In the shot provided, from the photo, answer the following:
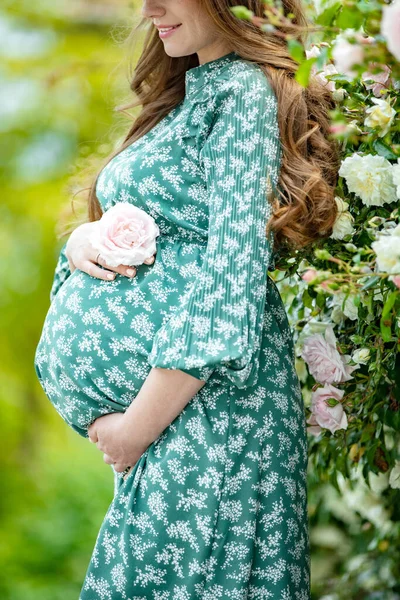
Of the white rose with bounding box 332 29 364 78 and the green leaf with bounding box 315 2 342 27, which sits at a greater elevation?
the green leaf with bounding box 315 2 342 27

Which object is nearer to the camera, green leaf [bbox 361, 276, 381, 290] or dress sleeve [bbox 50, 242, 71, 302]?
green leaf [bbox 361, 276, 381, 290]

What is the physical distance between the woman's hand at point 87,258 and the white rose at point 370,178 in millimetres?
439

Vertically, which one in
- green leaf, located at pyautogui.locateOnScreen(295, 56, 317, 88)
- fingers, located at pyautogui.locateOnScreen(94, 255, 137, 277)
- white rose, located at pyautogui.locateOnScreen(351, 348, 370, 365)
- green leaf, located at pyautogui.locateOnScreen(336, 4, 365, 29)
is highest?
green leaf, located at pyautogui.locateOnScreen(336, 4, 365, 29)

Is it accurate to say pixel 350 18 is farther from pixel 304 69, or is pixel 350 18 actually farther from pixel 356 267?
pixel 356 267

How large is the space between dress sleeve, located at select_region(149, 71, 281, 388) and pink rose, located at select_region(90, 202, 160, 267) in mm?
147

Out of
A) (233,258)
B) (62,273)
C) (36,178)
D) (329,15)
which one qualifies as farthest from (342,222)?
(36,178)

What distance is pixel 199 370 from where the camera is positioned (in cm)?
147

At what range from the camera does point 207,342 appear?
145 centimetres

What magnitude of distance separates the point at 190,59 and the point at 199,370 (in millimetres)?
925

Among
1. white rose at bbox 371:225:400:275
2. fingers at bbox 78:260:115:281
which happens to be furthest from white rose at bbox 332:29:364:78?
fingers at bbox 78:260:115:281

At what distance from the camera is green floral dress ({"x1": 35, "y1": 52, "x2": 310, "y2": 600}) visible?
149 cm

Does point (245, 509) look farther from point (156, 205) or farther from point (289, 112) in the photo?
point (289, 112)

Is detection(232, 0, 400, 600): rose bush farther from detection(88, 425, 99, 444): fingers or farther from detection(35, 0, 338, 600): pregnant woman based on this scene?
detection(88, 425, 99, 444): fingers

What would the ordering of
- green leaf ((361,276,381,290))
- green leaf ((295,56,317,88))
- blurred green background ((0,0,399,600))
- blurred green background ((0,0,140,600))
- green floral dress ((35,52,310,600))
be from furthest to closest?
1. blurred green background ((0,0,140,600))
2. blurred green background ((0,0,399,600))
3. green floral dress ((35,52,310,600))
4. green leaf ((361,276,381,290))
5. green leaf ((295,56,317,88))
